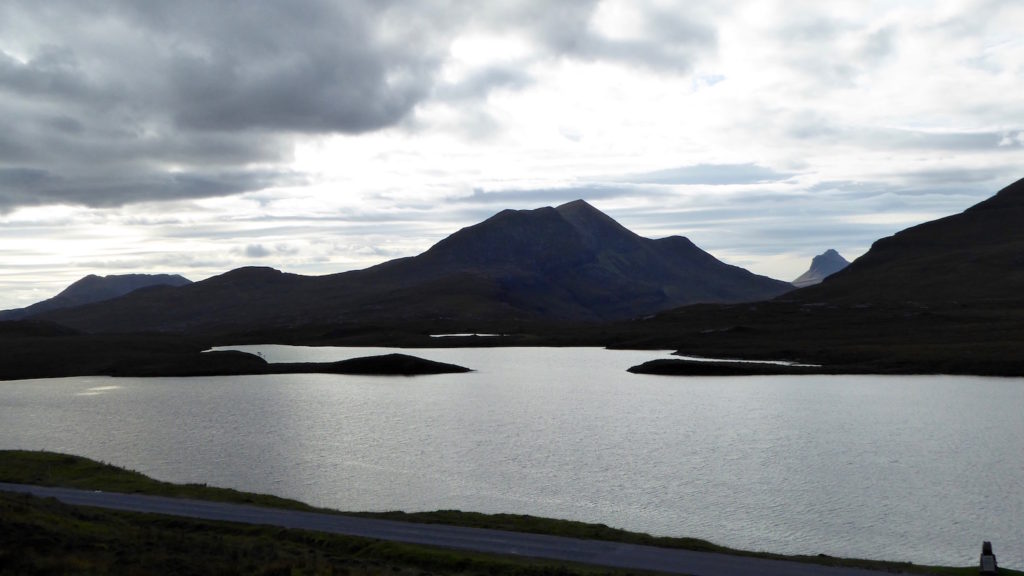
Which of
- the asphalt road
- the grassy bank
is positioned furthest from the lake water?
the asphalt road

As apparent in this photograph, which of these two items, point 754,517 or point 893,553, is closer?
point 893,553

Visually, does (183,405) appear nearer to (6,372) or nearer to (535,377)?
(535,377)

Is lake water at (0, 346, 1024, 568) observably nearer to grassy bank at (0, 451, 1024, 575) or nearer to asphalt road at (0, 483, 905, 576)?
grassy bank at (0, 451, 1024, 575)

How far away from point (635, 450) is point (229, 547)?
157ft

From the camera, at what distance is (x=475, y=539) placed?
45.0 metres

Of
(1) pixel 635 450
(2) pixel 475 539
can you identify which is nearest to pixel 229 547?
(2) pixel 475 539

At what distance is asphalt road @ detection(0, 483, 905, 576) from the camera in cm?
3891

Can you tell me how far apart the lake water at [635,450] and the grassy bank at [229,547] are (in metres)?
6.87

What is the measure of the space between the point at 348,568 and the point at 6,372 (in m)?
196

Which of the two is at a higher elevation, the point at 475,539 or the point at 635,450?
the point at 475,539

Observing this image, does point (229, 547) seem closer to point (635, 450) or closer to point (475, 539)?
point (475, 539)

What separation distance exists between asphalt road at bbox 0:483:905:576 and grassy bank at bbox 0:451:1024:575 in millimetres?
1530

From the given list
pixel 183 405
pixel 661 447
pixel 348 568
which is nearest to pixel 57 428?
pixel 183 405

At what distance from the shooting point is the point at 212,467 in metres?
74.9
